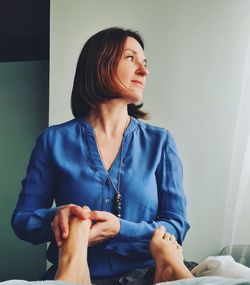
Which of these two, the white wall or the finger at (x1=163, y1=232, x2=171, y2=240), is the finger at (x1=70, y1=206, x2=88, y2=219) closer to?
the finger at (x1=163, y1=232, x2=171, y2=240)

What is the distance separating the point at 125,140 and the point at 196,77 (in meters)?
0.29

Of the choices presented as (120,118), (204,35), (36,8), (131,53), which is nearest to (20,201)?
(120,118)

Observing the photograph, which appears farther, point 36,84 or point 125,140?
point 36,84

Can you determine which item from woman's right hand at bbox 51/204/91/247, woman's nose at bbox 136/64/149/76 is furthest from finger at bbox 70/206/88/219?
woman's nose at bbox 136/64/149/76

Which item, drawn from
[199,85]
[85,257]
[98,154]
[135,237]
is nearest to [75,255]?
[85,257]

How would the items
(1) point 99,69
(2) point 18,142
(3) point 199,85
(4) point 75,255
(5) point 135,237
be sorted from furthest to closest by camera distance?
1. (2) point 18,142
2. (3) point 199,85
3. (1) point 99,69
4. (5) point 135,237
5. (4) point 75,255

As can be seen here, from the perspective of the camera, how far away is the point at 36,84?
4.28 feet

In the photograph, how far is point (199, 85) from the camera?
1056 mm

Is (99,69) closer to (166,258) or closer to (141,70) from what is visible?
(141,70)

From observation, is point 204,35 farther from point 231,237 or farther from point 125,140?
point 231,237

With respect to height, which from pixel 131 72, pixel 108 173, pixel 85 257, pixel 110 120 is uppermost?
pixel 131 72

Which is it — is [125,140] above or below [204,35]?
below

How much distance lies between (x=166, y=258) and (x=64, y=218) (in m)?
0.20

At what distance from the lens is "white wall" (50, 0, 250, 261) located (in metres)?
1.04
